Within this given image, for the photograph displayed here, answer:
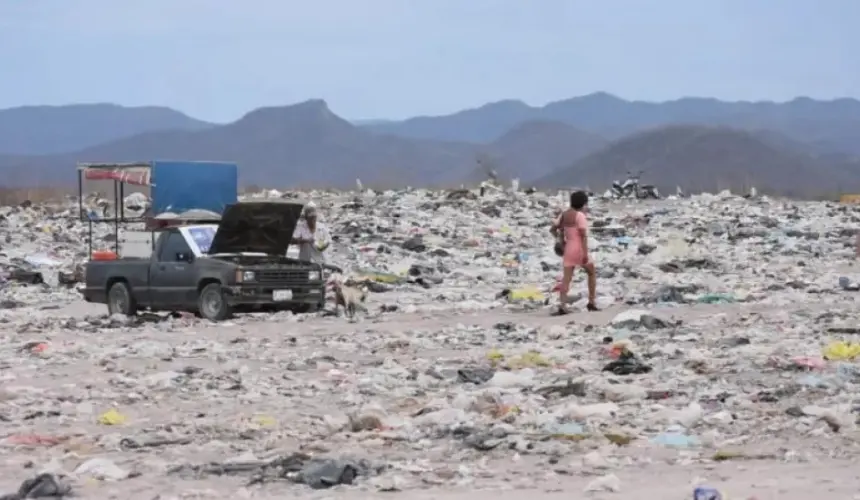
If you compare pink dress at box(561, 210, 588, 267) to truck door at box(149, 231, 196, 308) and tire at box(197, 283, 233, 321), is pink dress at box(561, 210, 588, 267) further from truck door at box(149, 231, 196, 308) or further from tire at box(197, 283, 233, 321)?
truck door at box(149, 231, 196, 308)

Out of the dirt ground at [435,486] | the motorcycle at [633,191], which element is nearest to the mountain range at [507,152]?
the motorcycle at [633,191]

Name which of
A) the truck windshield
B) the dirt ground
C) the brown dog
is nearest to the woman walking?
the brown dog

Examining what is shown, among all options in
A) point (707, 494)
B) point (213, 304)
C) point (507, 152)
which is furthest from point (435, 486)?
point (507, 152)

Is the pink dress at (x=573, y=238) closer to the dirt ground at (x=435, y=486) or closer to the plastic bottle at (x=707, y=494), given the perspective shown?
the dirt ground at (x=435, y=486)

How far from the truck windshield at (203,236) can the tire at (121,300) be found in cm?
114

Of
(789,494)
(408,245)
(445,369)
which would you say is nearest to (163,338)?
(445,369)

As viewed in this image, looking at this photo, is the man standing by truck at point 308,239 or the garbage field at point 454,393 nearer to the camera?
the garbage field at point 454,393

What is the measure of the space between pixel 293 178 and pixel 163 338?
120m

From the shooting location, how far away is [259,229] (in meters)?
16.9

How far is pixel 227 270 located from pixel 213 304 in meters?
0.47

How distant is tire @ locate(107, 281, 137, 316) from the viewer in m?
17.5

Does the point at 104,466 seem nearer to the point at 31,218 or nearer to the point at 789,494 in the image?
the point at 789,494

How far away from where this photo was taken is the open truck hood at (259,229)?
16609 mm

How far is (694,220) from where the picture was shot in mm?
33188
